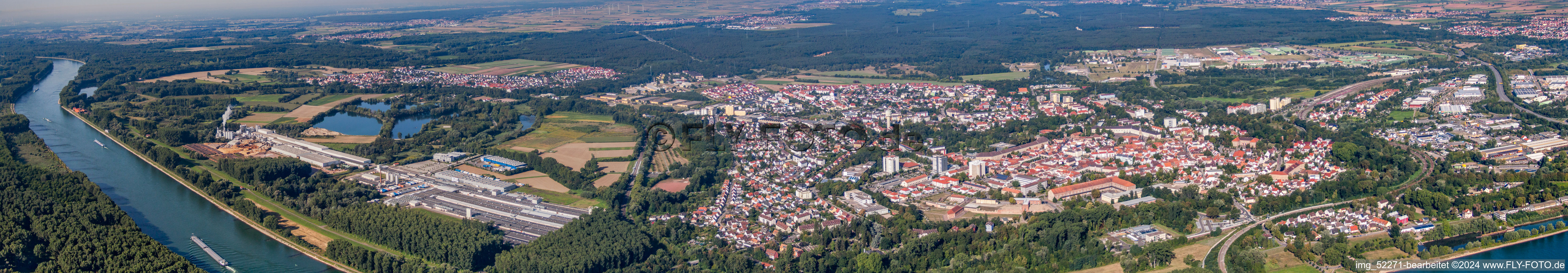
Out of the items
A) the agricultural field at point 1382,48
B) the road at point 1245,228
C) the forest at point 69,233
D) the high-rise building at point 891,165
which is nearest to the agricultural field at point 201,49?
the forest at point 69,233

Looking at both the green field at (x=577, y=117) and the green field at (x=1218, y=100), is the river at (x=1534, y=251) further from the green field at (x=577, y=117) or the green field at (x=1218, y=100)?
the green field at (x=577, y=117)

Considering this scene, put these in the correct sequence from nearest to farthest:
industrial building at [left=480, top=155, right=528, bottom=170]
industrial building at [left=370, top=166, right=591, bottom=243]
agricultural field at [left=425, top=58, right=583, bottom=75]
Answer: industrial building at [left=370, top=166, right=591, bottom=243]
industrial building at [left=480, top=155, right=528, bottom=170]
agricultural field at [left=425, top=58, right=583, bottom=75]

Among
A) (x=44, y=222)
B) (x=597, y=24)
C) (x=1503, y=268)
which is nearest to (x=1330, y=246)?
(x=1503, y=268)

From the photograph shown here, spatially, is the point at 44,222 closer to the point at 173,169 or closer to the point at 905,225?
the point at 173,169

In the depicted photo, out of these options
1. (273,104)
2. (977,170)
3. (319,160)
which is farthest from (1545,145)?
(273,104)

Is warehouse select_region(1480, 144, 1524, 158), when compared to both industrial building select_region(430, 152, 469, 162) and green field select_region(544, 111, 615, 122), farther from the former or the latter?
industrial building select_region(430, 152, 469, 162)

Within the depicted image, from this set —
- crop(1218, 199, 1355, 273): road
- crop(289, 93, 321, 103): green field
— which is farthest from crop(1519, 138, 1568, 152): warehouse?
crop(289, 93, 321, 103): green field
